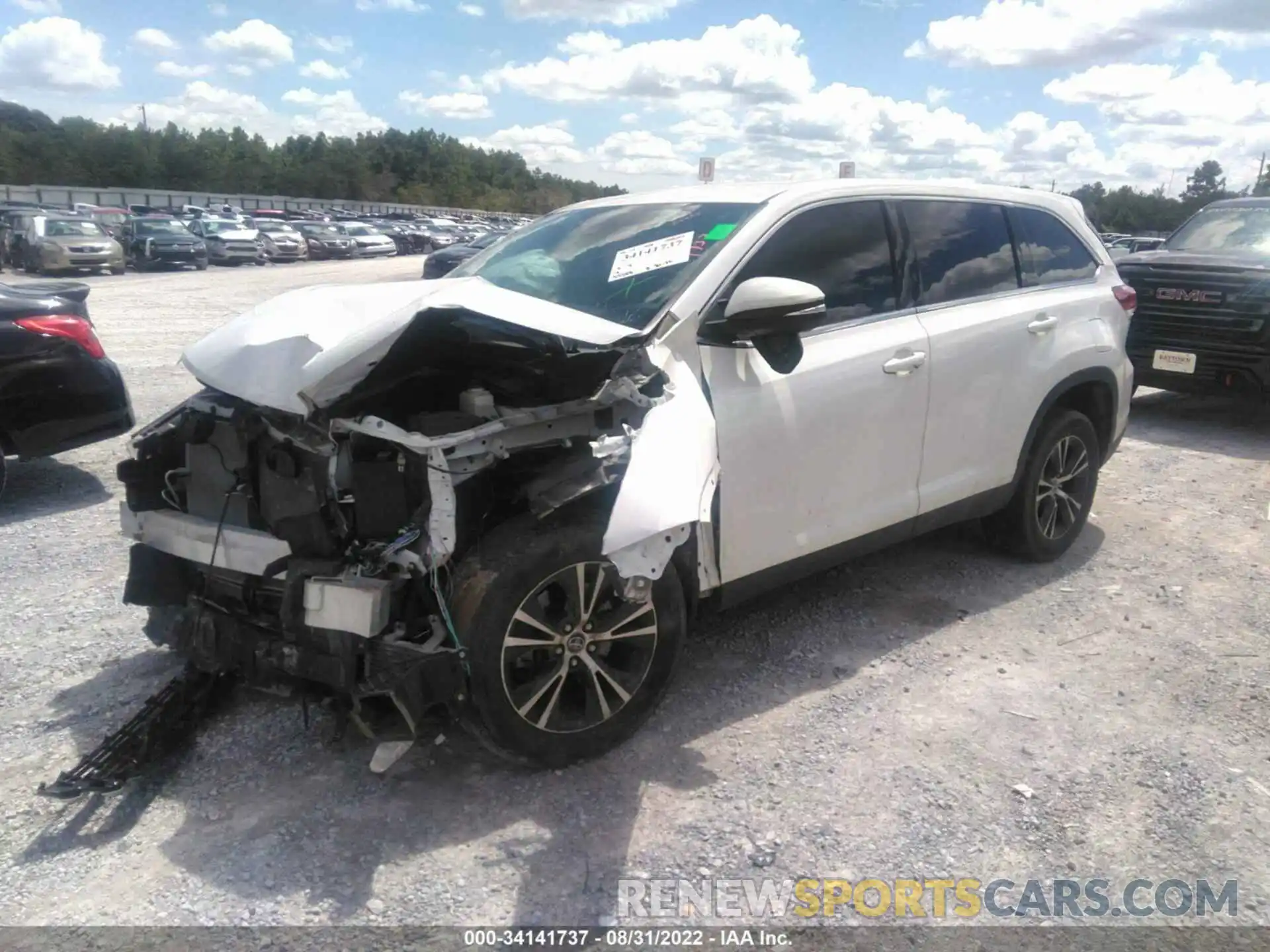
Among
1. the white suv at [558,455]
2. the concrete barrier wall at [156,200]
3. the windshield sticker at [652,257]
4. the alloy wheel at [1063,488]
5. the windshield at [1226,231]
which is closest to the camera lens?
the white suv at [558,455]

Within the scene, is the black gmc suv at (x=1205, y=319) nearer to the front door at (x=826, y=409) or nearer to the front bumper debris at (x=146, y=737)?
the front door at (x=826, y=409)

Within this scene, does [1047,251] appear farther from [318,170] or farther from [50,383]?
[318,170]

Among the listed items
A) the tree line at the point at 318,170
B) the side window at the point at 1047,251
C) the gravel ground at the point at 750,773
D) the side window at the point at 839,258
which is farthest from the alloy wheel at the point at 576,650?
the tree line at the point at 318,170

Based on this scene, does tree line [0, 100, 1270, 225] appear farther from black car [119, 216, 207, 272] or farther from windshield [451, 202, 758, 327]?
windshield [451, 202, 758, 327]

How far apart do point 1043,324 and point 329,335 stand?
10.9 feet

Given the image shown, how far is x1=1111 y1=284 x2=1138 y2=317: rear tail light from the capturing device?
16.9 ft

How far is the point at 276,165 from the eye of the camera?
96.3 meters

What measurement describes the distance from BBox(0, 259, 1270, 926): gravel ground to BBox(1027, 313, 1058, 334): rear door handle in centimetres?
124

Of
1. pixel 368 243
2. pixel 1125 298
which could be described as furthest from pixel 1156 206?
pixel 1125 298

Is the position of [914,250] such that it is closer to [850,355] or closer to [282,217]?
[850,355]

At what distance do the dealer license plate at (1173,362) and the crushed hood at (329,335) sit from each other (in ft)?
23.1

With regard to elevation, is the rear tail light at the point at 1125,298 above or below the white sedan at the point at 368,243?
below

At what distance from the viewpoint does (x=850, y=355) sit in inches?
150

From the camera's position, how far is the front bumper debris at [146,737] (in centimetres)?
288
